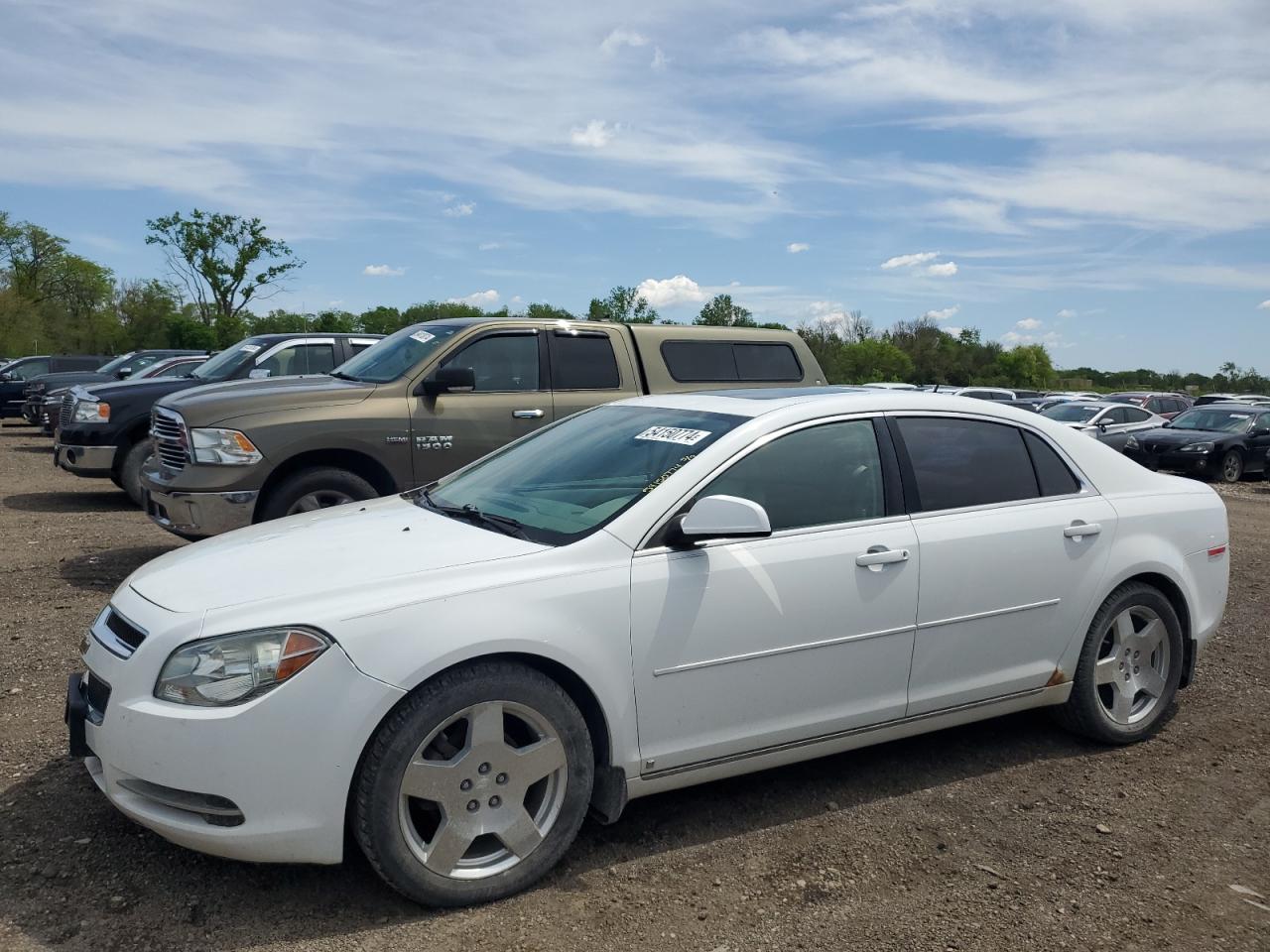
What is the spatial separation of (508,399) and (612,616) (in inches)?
194

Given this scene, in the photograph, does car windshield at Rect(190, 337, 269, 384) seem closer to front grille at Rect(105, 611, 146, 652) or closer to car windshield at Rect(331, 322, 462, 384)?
car windshield at Rect(331, 322, 462, 384)

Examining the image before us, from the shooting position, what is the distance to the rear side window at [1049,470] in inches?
180

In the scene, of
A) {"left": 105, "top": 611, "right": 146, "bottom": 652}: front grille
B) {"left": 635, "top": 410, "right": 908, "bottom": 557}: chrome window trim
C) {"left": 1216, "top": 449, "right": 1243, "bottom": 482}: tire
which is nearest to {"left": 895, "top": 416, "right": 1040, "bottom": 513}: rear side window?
{"left": 635, "top": 410, "right": 908, "bottom": 557}: chrome window trim

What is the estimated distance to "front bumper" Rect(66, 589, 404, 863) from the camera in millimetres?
2957

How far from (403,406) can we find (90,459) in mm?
4939

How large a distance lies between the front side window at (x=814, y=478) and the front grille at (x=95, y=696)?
2.00 meters

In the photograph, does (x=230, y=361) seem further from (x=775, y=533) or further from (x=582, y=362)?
(x=775, y=533)

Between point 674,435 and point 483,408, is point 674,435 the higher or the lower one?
the higher one

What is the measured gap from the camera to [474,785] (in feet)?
10.5

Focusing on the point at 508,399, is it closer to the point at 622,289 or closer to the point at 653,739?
the point at 653,739

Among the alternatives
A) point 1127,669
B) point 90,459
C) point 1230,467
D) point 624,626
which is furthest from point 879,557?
point 1230,467

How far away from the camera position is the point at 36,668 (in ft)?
17.5

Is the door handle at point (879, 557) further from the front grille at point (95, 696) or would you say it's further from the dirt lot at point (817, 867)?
the front grille at point (95, 696)

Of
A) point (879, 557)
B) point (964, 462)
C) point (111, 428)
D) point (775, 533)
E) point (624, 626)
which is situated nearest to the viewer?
point (624, 626)
